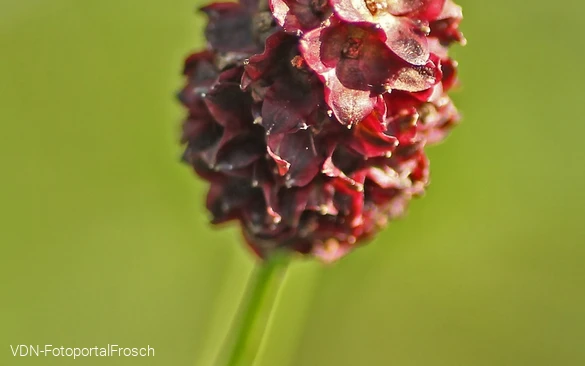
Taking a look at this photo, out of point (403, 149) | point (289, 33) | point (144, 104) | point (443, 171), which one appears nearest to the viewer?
point (289, 33)

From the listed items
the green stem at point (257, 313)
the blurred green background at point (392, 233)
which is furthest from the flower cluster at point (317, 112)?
the blurred green background at point (392, 233)

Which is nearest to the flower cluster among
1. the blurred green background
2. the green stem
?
the green stem

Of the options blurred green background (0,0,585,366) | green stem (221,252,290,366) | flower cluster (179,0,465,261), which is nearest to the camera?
flower cluster (179,0,465,261)

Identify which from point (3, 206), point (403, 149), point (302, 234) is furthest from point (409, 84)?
point (3, 206)

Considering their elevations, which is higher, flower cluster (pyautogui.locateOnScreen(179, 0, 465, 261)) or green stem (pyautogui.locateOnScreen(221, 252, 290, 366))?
flower cluster (pyautogui.locateOnScreen(179, 0, 465, 261))

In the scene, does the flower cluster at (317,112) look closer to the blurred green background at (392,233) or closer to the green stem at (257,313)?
the green stem at (257,313)

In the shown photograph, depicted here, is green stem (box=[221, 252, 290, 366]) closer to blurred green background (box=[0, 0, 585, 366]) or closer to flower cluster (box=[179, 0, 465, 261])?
flower cluster (box=[179, 0, 465, 261])

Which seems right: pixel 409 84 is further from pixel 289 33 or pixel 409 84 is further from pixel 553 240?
pixel 553 240
